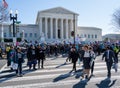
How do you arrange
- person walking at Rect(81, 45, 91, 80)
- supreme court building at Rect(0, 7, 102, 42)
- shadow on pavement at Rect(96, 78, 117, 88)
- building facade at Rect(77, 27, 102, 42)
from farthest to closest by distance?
building facade at Rect(77, 27, 102, 42)
supreme court building at Rect(0, 7, 102, 42)
person walking at Rect(81, 45, 91, 80)
shadow on pavement at Rect(96, 78, 117, 88)

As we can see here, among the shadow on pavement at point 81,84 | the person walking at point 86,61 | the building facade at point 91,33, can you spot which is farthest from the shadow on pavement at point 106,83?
the building facade at point 91,33

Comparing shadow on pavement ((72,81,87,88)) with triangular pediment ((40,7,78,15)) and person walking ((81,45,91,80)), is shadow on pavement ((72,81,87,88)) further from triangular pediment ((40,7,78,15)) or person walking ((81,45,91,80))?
triangular pediment ((40,7,78,15))

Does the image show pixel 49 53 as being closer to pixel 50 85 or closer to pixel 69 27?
pixel 50 85

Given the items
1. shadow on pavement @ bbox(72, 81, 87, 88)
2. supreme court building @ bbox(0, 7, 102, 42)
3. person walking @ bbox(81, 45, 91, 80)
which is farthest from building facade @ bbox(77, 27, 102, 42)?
shadow on pavement @ bbox(72, 81, 87, 88)

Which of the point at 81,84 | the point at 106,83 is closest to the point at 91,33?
the point at 106,83

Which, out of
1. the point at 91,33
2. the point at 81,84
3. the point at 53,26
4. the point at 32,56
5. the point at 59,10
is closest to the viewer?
the point at 81,84

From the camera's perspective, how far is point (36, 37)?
329ft

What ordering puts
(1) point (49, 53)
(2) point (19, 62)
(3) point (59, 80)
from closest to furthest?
(3) point (59, 80) → (2) point (19, 62) → (1) point (49, 53)

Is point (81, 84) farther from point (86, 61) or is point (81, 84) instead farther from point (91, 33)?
point (91, 33)

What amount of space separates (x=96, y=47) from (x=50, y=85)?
23215 mm

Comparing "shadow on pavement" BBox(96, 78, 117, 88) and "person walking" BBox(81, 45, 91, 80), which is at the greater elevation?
"person walking" BBox(81, 45, 91, 80)

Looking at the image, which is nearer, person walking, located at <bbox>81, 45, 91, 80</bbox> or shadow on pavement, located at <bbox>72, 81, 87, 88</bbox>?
shadow on pavement, located at <bbox>72, 81, 87, 88</bbox>

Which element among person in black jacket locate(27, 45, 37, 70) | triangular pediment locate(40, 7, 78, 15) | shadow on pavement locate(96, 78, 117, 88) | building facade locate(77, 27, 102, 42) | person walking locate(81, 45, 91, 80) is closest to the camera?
shadow on pavement locate(96, 78, 117, 88)

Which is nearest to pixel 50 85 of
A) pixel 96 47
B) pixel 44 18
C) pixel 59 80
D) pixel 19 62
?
pixel 59 80
